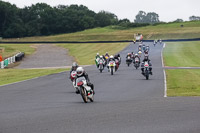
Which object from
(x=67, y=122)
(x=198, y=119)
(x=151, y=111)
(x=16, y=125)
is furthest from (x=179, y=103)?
(x=16, y=125)

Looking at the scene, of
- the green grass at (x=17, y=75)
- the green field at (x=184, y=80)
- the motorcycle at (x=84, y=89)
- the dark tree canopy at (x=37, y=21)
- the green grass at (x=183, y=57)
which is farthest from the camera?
the dark tree canopy at (x=37, y=21)

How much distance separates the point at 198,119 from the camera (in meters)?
9.85

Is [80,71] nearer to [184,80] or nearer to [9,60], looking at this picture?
[184,80]

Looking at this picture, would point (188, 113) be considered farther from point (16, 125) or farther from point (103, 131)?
point (16, 125)

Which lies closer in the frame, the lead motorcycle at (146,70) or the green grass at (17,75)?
the lead motorcycle at (146,70)

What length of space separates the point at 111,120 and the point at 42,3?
547ft

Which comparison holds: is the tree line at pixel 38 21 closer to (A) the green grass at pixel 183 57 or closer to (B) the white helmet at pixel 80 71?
(A) the green grass at pixel 183 57

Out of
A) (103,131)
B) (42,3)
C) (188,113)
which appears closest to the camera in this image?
(103,131)

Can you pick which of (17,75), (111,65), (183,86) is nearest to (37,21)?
(17,75)

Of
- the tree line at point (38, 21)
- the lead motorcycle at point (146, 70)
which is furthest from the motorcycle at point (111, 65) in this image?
the tree line at point (38, 21)

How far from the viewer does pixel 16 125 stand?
9875 millimetres

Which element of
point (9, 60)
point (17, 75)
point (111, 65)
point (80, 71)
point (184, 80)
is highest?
point (80, 71)

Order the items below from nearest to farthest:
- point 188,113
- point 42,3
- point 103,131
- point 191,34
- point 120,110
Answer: point 103,131
point 188,113
point 120,110
point 191,34
point 42,3

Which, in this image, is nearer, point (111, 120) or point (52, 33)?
point (111, 120)
